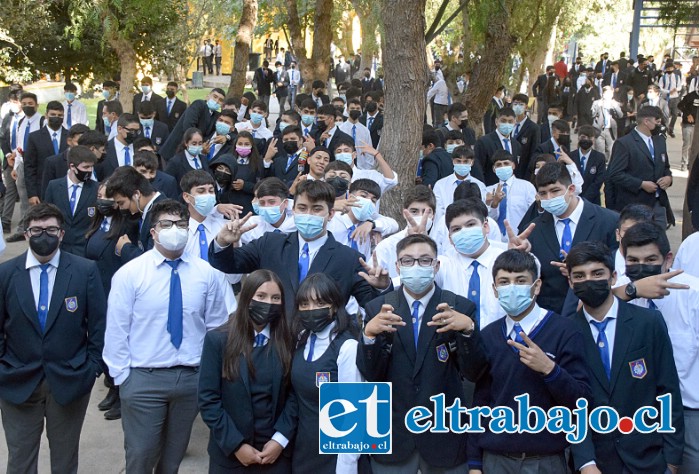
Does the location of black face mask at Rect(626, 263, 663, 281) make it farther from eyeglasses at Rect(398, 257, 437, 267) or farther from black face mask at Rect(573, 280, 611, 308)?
eyeglasses at Rect(398, 257, 437, 267)

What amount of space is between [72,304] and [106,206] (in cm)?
169

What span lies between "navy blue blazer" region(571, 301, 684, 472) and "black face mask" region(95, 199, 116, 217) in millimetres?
4191

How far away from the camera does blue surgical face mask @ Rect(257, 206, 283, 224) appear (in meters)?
7.50

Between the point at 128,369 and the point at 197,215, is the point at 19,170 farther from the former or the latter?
the point at 128,369

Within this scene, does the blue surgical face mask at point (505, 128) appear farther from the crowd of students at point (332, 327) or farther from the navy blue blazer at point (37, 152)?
the navy blue blazer at point (37, 152)

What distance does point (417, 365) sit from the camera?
516cm

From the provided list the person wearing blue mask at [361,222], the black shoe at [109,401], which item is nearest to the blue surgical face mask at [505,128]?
the person wearing blue mask at [361,222]

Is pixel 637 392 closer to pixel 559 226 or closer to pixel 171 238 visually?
pixel 559 226

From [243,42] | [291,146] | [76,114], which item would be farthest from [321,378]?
[243,42]

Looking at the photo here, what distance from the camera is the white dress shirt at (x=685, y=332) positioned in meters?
5.44

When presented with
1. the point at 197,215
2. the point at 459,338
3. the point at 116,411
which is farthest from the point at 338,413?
the point at 116,411

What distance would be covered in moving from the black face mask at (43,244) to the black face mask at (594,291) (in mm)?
3336

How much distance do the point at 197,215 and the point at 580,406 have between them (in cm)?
387

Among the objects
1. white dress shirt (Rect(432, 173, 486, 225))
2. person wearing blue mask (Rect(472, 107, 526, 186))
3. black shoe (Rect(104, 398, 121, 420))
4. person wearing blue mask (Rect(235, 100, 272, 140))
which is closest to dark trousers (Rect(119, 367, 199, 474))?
black shoe (Rect(104, 398, 121, 420))
